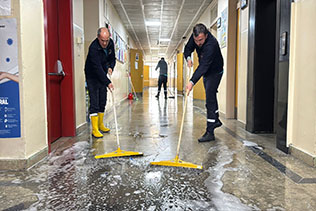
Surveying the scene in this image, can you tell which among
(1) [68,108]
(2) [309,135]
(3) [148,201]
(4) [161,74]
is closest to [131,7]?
(4) [161,74]

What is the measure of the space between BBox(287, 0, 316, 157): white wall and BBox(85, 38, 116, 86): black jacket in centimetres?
207

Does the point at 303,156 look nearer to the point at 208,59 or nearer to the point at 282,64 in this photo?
the point at 282,64

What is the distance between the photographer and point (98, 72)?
3.35m

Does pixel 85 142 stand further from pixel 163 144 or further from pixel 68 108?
pixel 163 144

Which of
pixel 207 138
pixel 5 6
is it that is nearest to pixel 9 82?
pixel 5 6

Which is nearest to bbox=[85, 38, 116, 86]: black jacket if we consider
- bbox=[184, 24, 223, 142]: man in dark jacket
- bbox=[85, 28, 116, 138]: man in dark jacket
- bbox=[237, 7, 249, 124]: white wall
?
bbox=[85, 28, 116, 138]: man in dark jacket

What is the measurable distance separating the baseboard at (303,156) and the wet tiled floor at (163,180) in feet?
0.20

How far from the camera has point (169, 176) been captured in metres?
2.09

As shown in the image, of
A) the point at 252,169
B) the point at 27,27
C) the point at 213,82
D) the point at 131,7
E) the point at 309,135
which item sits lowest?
the point at 252,169

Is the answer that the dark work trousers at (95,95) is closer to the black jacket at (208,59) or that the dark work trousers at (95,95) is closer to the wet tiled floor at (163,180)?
the wet tiled floor at (163,180)

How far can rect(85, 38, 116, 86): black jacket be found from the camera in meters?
3.35

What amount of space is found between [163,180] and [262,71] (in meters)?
2.51

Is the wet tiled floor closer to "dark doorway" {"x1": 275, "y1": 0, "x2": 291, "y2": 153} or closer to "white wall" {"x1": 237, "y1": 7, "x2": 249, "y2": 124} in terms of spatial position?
"dark doorway" {"x1": 275, "y1": 0, "x2": 291, "y2": 153}

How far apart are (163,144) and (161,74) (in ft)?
25.8
